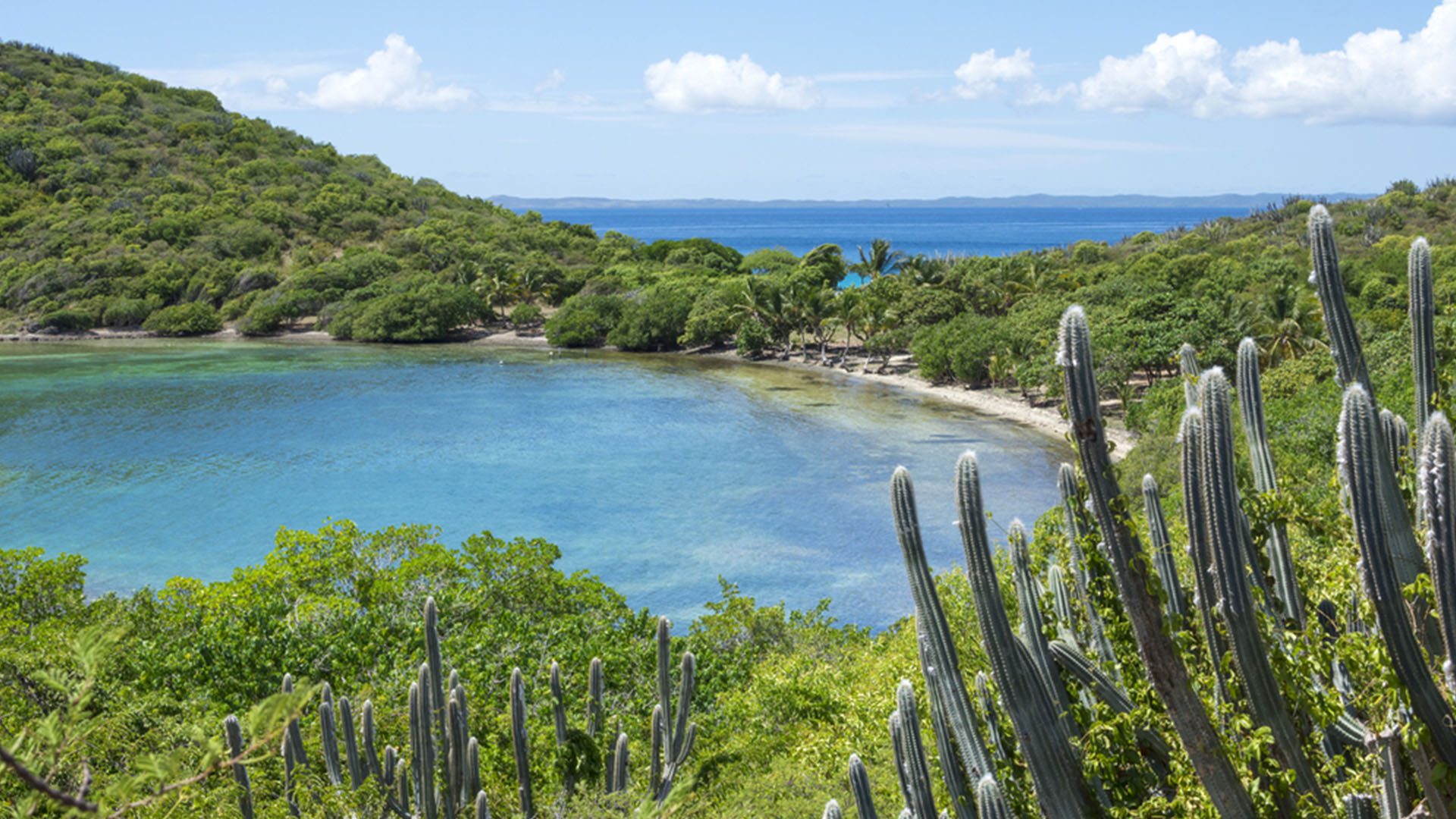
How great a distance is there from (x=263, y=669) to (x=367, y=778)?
643 cm

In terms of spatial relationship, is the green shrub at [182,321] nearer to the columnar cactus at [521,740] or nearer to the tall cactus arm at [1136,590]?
the columnar cactus at [521,740]

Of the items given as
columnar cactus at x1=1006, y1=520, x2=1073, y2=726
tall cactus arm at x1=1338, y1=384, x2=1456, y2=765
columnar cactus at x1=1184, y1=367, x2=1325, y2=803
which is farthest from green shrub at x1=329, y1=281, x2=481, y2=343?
tall cactus arm at x1=1338, y1=384, x2=1456, y2=765

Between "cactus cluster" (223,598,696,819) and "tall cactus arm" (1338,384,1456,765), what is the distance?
6.81 meters

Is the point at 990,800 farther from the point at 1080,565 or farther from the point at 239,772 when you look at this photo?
the point at 239,772

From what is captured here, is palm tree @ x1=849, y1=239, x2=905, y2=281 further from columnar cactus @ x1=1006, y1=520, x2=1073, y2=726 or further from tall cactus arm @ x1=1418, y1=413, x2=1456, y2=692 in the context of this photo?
tall cactus arm @ x1=1418, y1=413, x2=1456, y2=692

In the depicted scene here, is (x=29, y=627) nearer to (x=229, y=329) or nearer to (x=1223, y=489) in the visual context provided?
(x=1223, y=489)

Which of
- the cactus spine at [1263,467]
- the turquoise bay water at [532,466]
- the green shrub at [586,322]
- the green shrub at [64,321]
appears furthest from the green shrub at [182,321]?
the cactus spine at [1263,467]

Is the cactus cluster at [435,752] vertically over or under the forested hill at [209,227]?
under

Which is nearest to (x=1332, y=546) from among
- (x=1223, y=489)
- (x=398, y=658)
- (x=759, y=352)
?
(x=1223, y=489)

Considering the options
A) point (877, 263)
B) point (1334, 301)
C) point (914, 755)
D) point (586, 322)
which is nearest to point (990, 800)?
point (914, 755)

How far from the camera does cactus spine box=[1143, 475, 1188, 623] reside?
7098 millimetres

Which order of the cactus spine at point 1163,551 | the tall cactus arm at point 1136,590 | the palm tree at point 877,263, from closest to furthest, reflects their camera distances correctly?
the tall cactus arm at point 1136,590 < the cactus spine at point 1163,551 < the palm tree at point 877,263

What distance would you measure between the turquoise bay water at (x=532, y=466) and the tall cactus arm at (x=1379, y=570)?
23.4 meters

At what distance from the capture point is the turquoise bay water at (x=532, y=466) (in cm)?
3350
